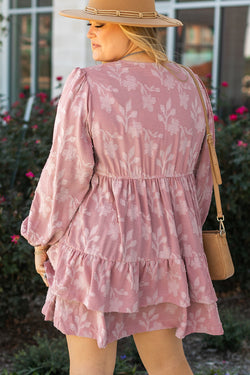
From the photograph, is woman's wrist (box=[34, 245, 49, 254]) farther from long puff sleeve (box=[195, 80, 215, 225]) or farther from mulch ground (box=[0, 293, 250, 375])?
mulch ground (box=[0, 293, 250, 375])

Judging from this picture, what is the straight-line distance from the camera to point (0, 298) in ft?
13.2

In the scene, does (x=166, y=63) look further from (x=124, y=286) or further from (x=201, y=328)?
(x=201, y=328)

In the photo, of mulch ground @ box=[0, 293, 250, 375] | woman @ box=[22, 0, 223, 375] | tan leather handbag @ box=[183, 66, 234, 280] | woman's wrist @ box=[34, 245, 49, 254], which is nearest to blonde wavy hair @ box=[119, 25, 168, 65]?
woman @ box=[22, 0, 223, 375]

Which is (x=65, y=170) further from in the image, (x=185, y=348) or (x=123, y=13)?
(x=185, y=348)

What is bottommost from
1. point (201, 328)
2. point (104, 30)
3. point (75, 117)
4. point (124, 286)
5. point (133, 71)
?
point (201, 328)

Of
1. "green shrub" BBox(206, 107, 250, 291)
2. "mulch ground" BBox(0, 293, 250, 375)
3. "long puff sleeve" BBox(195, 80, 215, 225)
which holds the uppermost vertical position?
"long puff sleeve" BBox(195, 80, 215, 225)

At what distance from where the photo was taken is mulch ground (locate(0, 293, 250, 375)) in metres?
3.73

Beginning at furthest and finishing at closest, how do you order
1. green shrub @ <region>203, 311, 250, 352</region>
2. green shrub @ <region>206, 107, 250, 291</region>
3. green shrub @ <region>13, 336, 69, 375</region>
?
green shrub @ <region>206, 107, 250, 291</region> < green shrub @ <region>203, 311, 250, 352</region> < green shrub @ <region>13, 336, 69, 375</region>

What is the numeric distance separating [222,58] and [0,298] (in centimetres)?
433

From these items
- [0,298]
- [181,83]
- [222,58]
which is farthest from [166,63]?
[222,58]

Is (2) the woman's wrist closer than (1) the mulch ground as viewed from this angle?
Yes

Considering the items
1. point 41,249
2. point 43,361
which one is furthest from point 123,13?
point 43,361

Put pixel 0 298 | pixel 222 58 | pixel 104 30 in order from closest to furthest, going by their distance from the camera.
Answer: pixel 104 30 → pixel 0 298 → pixel 222 58

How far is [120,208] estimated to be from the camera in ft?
6.90
